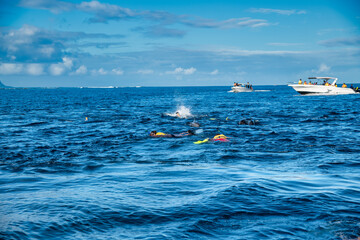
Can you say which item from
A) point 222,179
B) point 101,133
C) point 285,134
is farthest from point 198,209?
point 101,133

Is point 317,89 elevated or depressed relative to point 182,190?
elevated

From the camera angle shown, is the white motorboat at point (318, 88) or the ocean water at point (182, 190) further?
the white motorboat at point (318, 88)

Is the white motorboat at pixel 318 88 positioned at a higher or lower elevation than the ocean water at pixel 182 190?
higher

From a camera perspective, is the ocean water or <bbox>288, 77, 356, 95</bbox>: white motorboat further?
<bbox>288, 77, 356, 95</bbox>: white motorboat

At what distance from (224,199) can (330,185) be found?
376cm

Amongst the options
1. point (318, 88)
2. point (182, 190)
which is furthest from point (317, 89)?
point (182, 190)

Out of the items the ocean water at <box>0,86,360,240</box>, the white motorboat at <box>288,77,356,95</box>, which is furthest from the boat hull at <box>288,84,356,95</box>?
the ocean water at <box>0,86,360,240</box>

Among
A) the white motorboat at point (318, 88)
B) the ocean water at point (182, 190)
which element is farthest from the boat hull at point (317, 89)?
the ocean water at point (182, 190)

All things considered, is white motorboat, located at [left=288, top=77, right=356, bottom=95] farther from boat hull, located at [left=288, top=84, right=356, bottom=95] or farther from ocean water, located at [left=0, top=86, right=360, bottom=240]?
ocean water, located at [left=0, top=86, right=360, bottom=240]

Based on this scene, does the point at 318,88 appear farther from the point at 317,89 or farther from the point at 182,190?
the point at 182,190

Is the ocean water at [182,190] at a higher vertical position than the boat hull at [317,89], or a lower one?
lower

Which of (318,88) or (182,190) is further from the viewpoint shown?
(318,88)

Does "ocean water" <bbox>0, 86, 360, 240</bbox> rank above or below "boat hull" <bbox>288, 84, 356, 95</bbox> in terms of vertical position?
below

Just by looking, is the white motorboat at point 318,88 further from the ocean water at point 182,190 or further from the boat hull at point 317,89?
A: the ocean water at point 182,190
